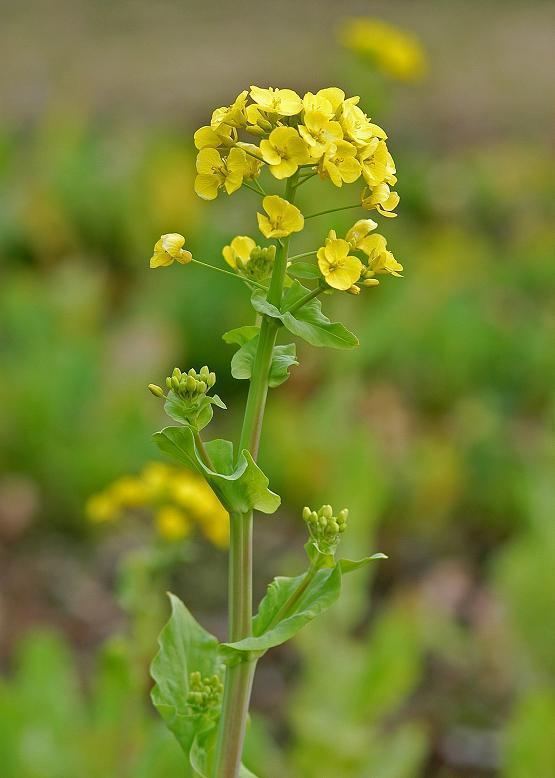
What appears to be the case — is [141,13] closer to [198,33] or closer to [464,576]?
[198,33]

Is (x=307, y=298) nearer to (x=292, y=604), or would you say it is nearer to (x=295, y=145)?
(x=295, y=145)

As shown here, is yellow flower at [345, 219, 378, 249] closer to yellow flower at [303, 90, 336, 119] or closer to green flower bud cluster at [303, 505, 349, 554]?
yellow flower at [303, 90, 336, 119]

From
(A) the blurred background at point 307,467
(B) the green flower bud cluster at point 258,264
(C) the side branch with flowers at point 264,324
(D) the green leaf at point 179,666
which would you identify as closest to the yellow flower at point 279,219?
(C) the side branch with flowers at point 264,324

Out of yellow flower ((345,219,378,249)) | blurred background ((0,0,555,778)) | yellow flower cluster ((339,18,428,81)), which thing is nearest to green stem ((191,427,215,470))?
yellow flower ((345,219,378,249))

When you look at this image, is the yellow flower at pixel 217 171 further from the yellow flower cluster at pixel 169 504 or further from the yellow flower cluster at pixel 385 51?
the yellow flower cluster at pixel 385 51

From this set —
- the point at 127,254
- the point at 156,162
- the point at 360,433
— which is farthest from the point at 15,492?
the point at 156,162

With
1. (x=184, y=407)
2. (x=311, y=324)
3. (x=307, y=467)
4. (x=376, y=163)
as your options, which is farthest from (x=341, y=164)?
(x=307, y=467)
